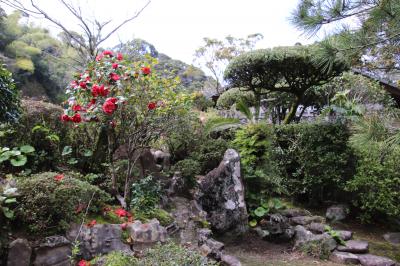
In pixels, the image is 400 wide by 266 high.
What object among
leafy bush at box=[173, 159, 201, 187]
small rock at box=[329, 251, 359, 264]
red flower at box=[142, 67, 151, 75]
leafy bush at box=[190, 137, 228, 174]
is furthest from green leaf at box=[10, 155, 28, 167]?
small rock at box=[329, 251, 359, 264]

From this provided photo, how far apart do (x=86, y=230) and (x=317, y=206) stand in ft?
16.4

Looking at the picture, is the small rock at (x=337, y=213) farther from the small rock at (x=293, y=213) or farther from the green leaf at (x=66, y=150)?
the green leaf at (x=66, y=150)

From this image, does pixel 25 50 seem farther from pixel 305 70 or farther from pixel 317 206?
pixel 317 206

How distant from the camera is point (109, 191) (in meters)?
4.11

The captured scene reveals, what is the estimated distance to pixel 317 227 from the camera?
201 inches

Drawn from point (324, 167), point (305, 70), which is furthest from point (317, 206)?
point (305, 70)

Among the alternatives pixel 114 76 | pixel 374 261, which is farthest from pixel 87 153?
pixel 374 261

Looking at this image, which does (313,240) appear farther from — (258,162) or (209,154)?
(209,154)

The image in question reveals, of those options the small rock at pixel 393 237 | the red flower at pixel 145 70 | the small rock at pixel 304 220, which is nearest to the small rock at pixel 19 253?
the red flower at pixel 145 70

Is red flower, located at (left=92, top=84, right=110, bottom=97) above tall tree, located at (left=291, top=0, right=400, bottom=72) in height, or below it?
below

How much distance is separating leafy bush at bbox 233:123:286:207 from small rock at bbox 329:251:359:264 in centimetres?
141

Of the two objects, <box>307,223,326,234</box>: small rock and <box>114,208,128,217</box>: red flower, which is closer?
<box>114,208,128,217</box>: red flower

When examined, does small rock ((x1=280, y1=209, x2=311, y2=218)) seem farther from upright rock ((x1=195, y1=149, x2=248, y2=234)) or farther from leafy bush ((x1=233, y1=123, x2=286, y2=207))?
upright rock ((x1=195, y1=149, x2=248, y2=234))

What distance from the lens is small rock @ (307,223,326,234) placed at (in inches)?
198
